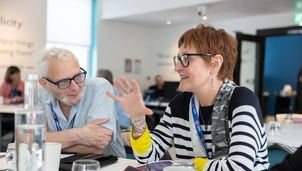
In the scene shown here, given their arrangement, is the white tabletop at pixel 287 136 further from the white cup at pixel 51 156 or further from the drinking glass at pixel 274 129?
the white cup at pixel 51 156

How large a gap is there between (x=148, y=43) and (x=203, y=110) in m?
8.88

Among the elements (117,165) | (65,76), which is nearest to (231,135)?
(117,165)

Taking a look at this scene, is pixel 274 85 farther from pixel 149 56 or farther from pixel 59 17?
pixel 59 17

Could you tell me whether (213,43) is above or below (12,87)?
above

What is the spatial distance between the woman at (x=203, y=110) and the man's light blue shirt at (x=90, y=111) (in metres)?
0.37

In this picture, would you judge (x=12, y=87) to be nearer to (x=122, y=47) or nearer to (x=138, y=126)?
(x=122, y=47)

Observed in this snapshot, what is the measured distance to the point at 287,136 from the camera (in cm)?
262

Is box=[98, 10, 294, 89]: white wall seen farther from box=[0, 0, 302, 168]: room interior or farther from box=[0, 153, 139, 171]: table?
box=[0, 153, 139, 171]: table

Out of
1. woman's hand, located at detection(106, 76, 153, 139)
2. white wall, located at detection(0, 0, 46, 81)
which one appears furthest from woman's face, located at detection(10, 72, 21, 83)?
woman's hand, located at detection(106, 76, 153, 139)

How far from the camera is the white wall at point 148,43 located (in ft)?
28.6

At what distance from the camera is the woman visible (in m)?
1.49

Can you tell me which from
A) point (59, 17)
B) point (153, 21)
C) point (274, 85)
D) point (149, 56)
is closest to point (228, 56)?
point (59, 17)

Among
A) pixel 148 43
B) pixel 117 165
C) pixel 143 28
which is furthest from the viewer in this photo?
pixel 148 43

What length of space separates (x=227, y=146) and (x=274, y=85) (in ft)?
32.4
